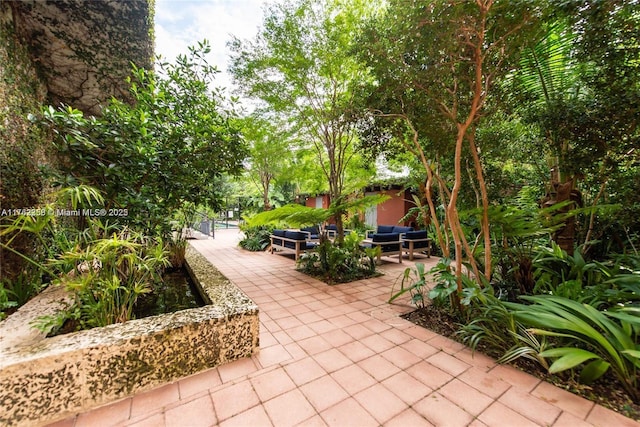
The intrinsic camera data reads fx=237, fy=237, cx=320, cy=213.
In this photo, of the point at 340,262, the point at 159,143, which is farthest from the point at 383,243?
the point at 159,143

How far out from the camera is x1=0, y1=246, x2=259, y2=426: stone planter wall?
4.14ft

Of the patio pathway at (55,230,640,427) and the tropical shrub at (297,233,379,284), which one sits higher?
the tropical shrub at (297,233,379,284)

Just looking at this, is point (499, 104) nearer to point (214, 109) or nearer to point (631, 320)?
Result: point (631, 320)

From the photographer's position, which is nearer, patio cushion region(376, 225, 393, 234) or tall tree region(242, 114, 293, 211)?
tall tree region(242, 114, 293, 211)

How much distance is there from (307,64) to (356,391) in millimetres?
4517

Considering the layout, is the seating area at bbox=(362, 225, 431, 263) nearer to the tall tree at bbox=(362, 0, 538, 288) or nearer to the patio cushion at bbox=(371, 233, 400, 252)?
the patio cushion at bbox=(371, 233, 400, 252)

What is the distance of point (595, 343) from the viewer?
165 centimetres

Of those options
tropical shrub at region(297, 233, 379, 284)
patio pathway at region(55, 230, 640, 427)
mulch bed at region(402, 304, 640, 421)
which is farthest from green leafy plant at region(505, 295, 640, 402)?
tropical shrub at region(297, 233, 379, 284)

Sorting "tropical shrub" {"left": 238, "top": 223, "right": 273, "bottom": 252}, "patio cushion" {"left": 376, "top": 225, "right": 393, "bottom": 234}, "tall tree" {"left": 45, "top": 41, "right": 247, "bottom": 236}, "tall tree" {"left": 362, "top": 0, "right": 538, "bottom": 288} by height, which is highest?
"tall tree" {"left": 362, "top": 0, "right": 538, "bottom": 288}

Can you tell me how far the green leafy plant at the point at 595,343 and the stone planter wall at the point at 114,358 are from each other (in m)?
2.15

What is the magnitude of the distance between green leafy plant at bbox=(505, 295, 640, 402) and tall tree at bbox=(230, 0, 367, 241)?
3.03m

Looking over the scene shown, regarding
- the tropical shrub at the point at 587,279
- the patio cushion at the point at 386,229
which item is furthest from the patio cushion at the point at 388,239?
the tropical shrub at the point at 587,279

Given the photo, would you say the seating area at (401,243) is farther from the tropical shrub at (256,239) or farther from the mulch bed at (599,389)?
the mulch bed at (599,389)

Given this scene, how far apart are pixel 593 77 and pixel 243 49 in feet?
15.9
